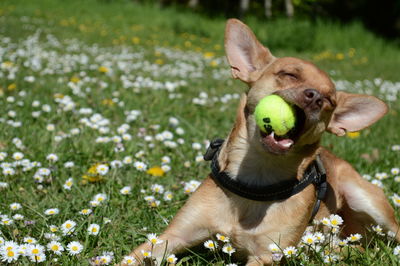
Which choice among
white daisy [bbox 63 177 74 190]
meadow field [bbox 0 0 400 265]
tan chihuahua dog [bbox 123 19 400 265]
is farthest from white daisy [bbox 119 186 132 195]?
tan chihuahua dog [bbox 123 19 400 265]

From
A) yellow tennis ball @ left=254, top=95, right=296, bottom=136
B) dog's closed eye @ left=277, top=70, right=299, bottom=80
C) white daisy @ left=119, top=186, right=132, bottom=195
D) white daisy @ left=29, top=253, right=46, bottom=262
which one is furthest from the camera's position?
white daisy @ left=119, top=186, right=132, bottom=195

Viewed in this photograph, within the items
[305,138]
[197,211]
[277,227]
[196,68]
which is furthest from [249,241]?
[196,68]

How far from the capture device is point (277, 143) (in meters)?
2.76

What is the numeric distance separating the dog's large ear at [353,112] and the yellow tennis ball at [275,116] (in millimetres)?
704

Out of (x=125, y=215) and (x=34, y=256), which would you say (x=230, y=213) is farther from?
(x=34, y=256)

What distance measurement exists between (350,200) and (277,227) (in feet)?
3.44

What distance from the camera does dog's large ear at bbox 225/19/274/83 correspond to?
330 centimetres

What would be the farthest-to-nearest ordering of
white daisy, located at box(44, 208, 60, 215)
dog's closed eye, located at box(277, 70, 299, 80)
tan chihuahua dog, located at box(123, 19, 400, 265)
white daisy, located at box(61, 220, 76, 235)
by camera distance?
white daisy, located at box(44, 208, 60, 215)
dog's closed eye, located at box(277, 70, 299, 80)
white daisy, located at box(61, 220, 76, 235)
tan chihuahua dog, located at box(123, 19, 400, 265)

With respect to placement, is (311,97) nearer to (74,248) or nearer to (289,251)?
(289,251)

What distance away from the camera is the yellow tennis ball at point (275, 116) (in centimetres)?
266

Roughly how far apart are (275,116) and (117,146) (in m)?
2.23

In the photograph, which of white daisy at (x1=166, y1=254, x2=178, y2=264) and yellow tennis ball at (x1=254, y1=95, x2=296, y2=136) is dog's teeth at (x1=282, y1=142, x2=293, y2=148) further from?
white daisy at (x1=166, y1=254, x2=178, y2=264)

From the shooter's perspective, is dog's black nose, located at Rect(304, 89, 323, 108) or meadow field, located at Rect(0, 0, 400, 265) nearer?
dog's black nose, located at Rect(304, 89, 323, 108)

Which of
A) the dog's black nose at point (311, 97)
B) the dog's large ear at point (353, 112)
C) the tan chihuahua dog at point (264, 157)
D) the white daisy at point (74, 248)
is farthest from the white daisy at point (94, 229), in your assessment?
the dog's large ear at point (353, 112)
